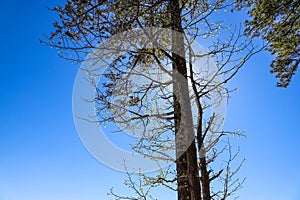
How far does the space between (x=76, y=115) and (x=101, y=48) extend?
1.21m

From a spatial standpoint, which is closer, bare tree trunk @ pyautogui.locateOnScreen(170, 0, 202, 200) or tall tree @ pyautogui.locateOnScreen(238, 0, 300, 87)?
bare tree trunk @ pyautogui.locateOnScreen(170, 0, 202, 200)

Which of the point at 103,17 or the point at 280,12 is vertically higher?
the point at 280,12

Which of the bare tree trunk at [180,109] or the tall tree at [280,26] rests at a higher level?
the tall tree at [280,26]

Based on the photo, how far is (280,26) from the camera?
7.01m

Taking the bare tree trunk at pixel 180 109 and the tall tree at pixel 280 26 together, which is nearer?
the bare tree trunk at pixel 180 109

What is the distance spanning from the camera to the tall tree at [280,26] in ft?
21.7

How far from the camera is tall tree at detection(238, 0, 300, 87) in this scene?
260 inches

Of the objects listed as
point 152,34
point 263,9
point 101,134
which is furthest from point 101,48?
point 263,9

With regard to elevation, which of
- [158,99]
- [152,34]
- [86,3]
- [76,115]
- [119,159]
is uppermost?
[86,3]

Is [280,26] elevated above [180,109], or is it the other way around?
[280,26]

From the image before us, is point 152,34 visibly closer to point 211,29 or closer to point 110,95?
point 211,29

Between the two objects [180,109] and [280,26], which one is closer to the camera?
[180,109]

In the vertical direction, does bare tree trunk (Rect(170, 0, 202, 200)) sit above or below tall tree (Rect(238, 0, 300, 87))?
below

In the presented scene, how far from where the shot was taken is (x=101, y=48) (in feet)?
11.4
